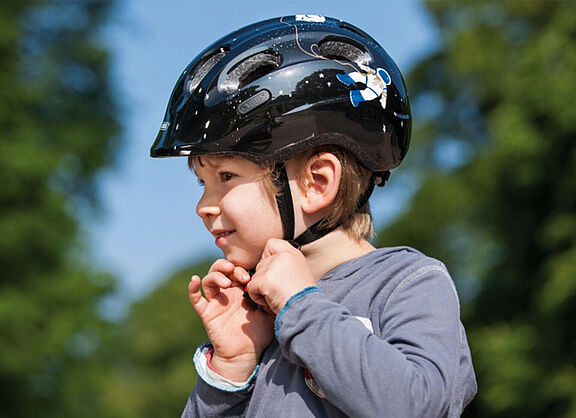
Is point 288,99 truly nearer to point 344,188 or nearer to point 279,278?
point 344,188

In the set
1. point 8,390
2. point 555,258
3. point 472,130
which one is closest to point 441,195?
point 472,130

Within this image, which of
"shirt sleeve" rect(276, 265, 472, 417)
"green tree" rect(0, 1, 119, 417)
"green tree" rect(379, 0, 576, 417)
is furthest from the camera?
"green tree" rect(0, 1, 119, 417)

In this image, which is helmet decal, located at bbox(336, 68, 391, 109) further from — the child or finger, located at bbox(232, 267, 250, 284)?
finger, located at bbox(232, 267, 250, 284)

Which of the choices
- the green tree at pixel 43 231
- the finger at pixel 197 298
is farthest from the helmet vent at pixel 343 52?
the green tree at pixel 43 231

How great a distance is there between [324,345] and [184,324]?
158ft

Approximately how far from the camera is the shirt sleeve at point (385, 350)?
2.23 meters

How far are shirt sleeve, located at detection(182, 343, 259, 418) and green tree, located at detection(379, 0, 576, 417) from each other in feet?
45.3

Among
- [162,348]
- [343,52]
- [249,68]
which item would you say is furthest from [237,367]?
[162,348]

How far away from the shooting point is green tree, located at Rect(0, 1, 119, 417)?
18.9 meters

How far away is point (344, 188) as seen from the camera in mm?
2891

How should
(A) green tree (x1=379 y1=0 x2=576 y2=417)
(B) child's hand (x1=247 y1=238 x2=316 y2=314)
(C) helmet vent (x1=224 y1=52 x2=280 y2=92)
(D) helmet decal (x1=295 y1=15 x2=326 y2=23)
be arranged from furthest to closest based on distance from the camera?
1. (A) green tree (x1=379 y1=0 x2=576 y2=417)
2. (D) helmet decal (x1=295 y1=15 x2=326 y2=23)
3. (C) helmet vent (x1=224 y1=52 x2=280 y2=92)
4. (B) child's hand (x1=247 y1=238 x2=316 y2=314)

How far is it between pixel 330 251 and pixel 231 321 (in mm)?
445

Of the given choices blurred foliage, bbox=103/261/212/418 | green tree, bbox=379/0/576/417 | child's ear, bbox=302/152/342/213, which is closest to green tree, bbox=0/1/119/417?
green tree, bbox=379/0/576/417

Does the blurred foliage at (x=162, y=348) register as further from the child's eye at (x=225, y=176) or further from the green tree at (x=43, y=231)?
the child's eye at (x=225, y=176)
